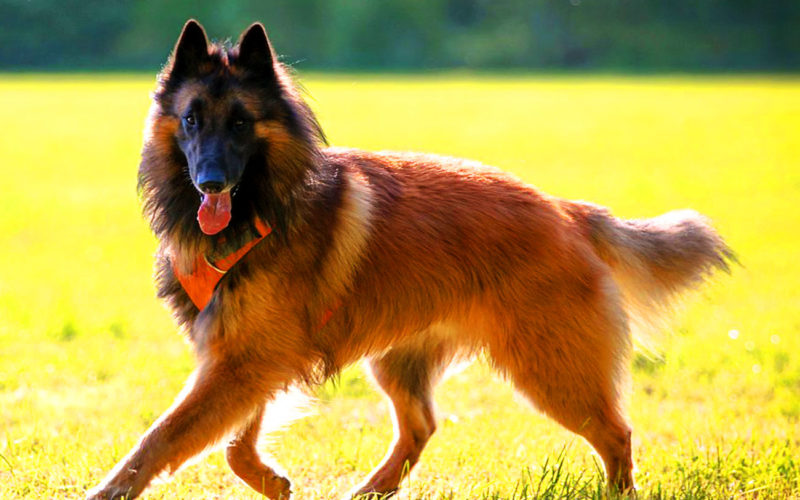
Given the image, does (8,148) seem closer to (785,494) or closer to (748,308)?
(748,308)

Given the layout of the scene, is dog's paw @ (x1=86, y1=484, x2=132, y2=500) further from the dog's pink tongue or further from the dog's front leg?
the dog's pink tongue

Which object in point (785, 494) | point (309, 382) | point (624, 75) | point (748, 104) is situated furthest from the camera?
point (624, 75)

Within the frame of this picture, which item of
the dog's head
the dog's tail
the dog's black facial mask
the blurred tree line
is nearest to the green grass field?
the dog's tail

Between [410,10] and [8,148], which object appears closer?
→ [8,148]

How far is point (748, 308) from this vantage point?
32.4 ft

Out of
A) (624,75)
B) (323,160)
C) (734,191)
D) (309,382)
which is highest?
(323,160)

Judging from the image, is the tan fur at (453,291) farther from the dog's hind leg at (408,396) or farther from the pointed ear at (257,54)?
the pointed ear at (257,54)

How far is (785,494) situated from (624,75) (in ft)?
155

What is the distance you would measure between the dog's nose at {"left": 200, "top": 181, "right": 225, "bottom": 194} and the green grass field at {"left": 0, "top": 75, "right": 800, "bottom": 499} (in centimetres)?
69

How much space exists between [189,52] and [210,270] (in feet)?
3.08

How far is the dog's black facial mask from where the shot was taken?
4.18m

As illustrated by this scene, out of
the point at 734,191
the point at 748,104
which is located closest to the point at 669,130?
the point at 748,104

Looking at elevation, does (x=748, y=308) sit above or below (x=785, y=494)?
below

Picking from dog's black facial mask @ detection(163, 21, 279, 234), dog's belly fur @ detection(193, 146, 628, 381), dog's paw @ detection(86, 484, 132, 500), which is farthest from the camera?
dog's belly fur @ detection(193, 146, 628, 381)
